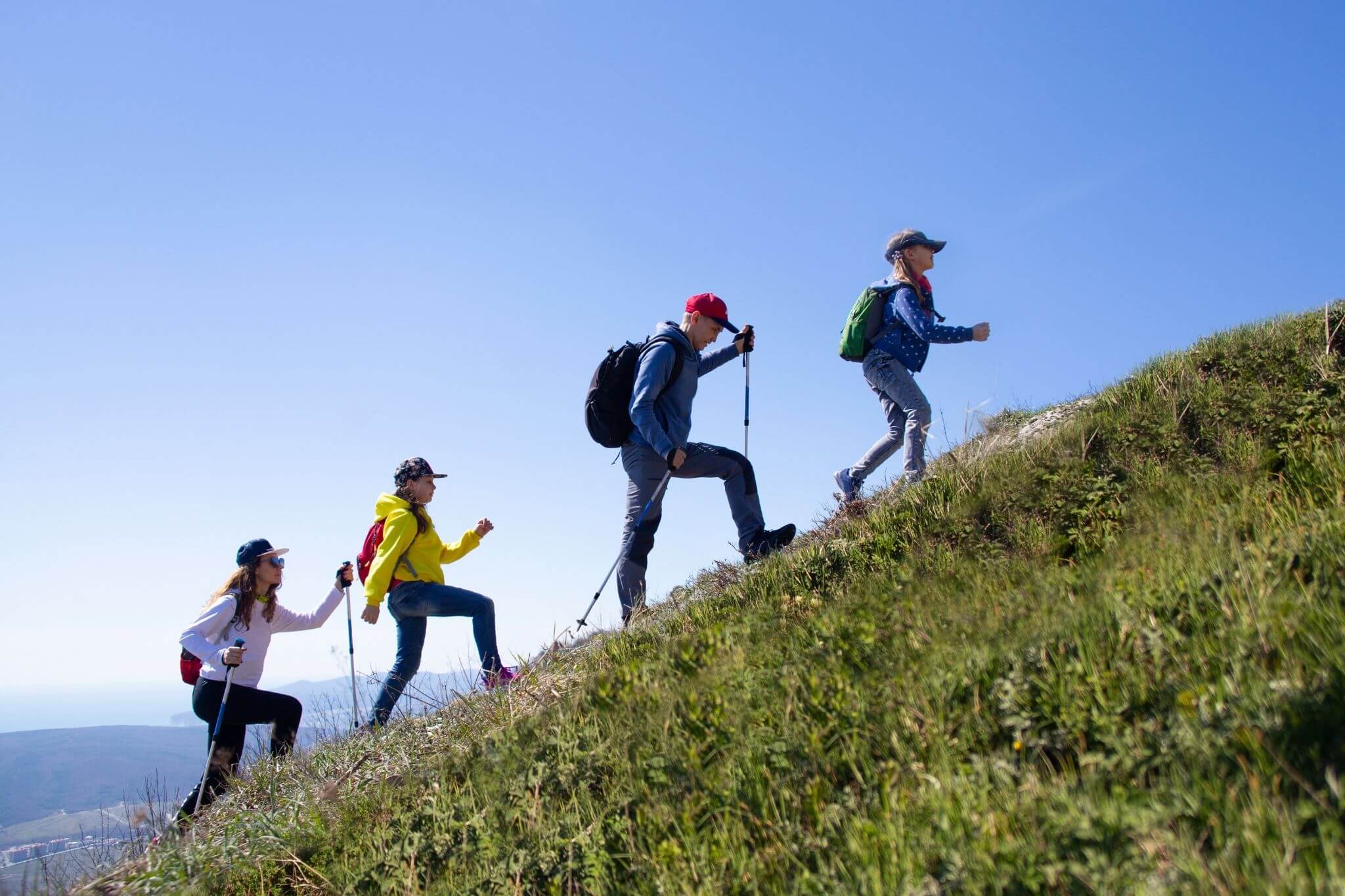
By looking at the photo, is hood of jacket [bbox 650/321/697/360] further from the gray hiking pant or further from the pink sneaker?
the pink sneaker

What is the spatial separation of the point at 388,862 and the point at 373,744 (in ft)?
6.05

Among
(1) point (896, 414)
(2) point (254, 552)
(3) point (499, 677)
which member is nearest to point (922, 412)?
(1) point (896, 414)

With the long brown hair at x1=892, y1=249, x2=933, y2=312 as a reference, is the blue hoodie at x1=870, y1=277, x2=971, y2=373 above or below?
below

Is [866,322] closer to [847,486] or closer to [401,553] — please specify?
[847,486]

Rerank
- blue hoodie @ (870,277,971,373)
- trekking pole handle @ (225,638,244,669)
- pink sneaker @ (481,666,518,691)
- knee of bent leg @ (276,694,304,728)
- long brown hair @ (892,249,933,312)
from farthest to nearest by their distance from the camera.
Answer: long brown hair @ (892,249,933,312)
blue hoodie @ (870,277,971,373)
knee of bent leg @ (276,694,304,728)
trekking pole handle @ (225,638,244,669)
pink sneaker @ (481,666,518,691)

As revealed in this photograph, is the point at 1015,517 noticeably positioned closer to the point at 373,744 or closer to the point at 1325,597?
the point at 1325,597

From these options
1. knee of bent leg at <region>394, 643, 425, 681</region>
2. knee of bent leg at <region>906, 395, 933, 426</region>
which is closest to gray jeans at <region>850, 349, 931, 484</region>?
knee of bent leg at <region>906, 395, 933, 426</region>

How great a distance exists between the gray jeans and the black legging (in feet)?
17.0

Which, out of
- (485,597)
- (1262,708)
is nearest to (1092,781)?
(1262,708)

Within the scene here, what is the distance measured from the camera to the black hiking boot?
278 inches

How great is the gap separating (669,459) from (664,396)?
63 centimetres

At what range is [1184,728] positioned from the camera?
2482mm

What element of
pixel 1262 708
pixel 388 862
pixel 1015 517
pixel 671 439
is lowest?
pixel 388 862

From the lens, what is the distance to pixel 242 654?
259 inches
